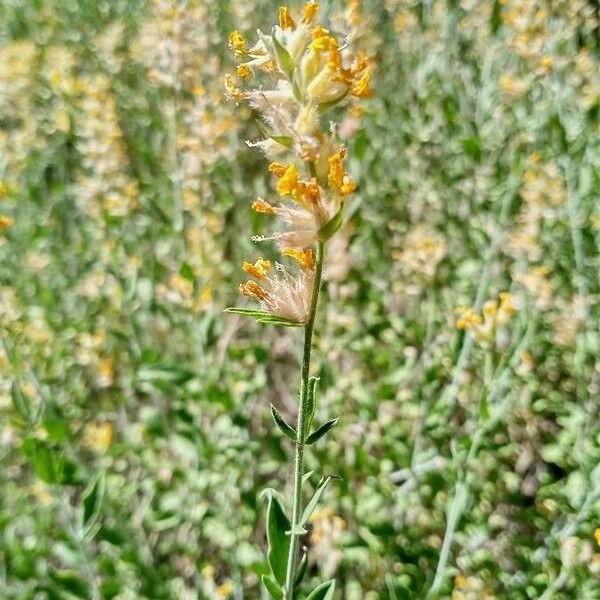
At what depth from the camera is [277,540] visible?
1.14 m

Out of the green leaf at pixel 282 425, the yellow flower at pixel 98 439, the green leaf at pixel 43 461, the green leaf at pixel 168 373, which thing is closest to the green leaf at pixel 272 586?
the green leaf at pixel 282 425

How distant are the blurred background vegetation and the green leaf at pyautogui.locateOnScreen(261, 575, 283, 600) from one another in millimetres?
750

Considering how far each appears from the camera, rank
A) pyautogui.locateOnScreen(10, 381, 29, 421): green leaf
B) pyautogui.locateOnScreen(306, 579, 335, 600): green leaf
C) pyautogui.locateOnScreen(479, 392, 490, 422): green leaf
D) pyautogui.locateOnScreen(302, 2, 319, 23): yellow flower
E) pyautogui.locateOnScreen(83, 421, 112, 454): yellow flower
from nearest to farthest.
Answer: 1. pyautogui.locateOnScreen(302, 2, 319, 23): yellow flower
2. pyautogui.locateOnScreen(306, 579, 335, 600): green leaf
3. pyautogui.locateOnScreen(479, 392, 490, 422): green leaf
4. pyautogui.locateOnScreen(10, 381, 29, 421): green leaf
5. pyautogui.locateOnScreen(83, 421, 112, 454): yellow flower

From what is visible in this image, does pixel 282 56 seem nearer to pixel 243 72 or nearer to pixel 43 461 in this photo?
pixel 243 72

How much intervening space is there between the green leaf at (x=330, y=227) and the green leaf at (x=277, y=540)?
47 centimetres

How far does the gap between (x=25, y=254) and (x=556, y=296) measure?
245 centimetres

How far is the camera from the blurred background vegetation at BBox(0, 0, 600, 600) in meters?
2.16

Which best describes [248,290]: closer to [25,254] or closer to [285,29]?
[285,29]

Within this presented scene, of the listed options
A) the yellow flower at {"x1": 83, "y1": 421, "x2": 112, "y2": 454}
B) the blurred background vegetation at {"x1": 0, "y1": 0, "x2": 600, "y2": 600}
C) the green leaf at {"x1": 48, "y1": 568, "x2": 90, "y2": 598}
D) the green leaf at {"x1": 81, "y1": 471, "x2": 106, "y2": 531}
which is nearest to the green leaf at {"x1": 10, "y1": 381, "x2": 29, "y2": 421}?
the blurred background vegetation at {"x1": 0, "y1": 0, "x2": 600, "y2": 600}

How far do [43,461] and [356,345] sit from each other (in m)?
1.34

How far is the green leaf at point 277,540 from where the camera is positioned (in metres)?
1.13

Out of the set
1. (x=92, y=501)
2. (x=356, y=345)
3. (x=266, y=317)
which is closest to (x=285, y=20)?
(x=266, y=317)

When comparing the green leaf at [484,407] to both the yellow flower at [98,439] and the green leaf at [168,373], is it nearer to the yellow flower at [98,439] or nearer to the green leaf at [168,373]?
the green leaf at [168,373]

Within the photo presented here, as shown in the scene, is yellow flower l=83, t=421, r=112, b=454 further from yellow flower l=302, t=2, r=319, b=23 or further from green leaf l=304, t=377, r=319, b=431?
yellow flower l=302, t=2, r=319, b=23
